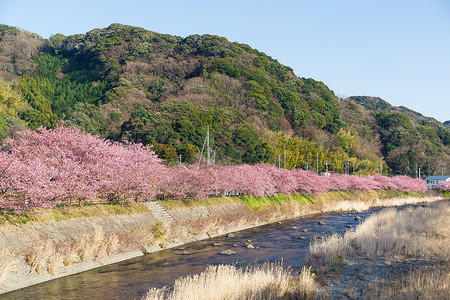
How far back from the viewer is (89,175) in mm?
24953

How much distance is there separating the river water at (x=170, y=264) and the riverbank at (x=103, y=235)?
2.29ft

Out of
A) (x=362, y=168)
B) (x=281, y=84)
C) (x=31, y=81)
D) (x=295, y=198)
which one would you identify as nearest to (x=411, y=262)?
(x=295, y=198)

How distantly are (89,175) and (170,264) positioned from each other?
873 centimetres

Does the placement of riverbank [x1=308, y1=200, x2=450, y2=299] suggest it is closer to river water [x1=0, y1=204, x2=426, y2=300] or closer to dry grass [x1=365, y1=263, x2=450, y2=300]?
dry grass [x1=365, y1=263, x2=450, y2=300]

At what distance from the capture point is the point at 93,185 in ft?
79.6

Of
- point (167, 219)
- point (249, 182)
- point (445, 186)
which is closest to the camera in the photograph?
point (167, 219)

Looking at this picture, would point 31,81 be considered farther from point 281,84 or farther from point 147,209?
point 147,209

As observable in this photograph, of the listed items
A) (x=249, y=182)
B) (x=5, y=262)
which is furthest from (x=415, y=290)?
(x=249, y=182)

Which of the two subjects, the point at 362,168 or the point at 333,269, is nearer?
the point at 333,269

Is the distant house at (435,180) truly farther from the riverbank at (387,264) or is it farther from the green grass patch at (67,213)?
the green grass patch at (67,213)

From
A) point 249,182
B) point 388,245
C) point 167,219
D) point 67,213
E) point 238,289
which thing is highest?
point 249,182

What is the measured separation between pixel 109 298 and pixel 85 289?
186 cm

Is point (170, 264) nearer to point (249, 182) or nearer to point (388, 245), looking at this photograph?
point (388, 245)

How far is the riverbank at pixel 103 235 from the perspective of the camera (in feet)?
55.7
